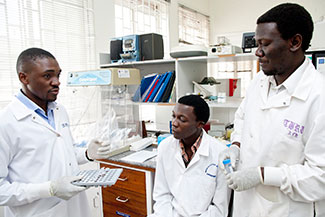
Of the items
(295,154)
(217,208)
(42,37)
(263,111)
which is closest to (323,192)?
(295,154)

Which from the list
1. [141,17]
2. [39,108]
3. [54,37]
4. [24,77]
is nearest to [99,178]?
[39,108]

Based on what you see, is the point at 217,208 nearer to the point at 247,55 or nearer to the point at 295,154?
the point at 295,154

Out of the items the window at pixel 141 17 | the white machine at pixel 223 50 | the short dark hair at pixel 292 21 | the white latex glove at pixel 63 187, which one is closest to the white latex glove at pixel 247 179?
the short dark hair at pixel 292 21

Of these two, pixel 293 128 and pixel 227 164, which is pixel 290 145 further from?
pixel 227 164

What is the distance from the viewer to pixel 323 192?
2.78 feet

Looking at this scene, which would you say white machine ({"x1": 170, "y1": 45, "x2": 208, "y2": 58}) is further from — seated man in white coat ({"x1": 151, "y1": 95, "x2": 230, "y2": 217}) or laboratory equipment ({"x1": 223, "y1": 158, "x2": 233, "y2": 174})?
laboratory equipment ({"x1": 223, "y1": 158, "x2": 233, "y2": 174})

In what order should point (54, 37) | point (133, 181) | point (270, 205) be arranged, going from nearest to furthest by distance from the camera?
point (270, 205) → point (133, 181) → point (54, 37)

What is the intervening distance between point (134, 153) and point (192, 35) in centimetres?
384

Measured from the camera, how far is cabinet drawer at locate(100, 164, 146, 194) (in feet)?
5.70

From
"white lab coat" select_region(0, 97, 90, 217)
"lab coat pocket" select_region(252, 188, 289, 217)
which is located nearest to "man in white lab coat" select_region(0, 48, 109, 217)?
"white lab coat" select_region(0, 97, 90, 217)

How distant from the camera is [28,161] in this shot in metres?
1.08

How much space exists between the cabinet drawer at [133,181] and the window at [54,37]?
0.69 m

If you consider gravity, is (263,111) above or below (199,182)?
above

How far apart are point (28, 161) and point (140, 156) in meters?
0.91
